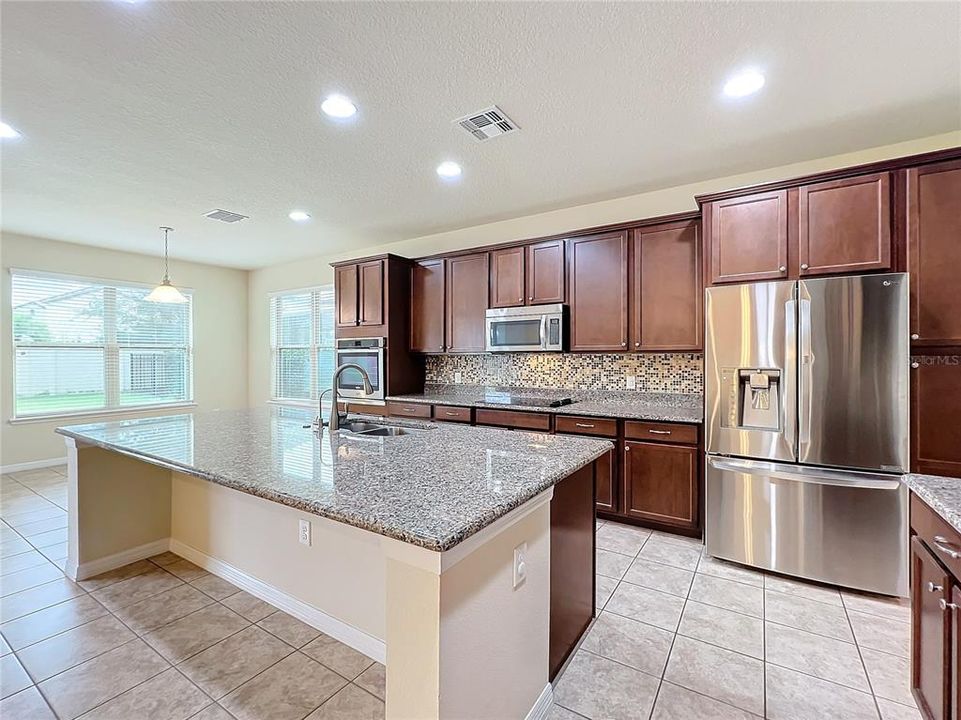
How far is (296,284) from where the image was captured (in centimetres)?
630

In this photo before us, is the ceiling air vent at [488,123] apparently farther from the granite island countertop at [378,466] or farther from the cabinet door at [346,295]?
the cabinet door at [346,295]

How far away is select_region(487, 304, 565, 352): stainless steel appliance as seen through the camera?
3.82 m

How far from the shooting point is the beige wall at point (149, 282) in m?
4.75

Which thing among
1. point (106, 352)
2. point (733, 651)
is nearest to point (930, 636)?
point (733, 651)

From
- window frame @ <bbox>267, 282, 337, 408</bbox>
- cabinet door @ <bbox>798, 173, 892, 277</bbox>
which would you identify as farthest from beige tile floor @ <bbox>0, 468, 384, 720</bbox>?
window frame @ <bbox>267, 282, 337, 408</bbox>

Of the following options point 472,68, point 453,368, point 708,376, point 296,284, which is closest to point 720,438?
point 708,376

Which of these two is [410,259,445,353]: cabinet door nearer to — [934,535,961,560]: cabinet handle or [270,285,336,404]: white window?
[270,285,336,404]: white window

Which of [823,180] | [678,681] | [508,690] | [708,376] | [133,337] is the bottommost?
[678,681]

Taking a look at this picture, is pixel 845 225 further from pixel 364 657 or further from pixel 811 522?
pixel 364 657

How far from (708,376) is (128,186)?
4.49 m

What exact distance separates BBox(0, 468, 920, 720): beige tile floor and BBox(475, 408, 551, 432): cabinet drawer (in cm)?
117

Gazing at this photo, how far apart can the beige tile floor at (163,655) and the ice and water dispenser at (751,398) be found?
2.31 m

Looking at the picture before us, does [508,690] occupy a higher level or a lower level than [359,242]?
lower

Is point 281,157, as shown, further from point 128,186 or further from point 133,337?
point 133,337
